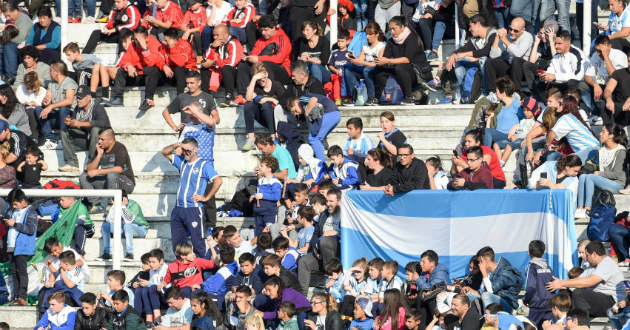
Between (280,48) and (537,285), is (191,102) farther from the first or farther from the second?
(537,285)

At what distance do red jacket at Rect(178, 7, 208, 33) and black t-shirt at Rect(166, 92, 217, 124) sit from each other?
221 centimetres

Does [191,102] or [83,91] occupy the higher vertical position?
[83,91]

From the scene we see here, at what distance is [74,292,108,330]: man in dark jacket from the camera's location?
52.1 feet

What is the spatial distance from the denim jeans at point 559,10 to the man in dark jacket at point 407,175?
4.01 m

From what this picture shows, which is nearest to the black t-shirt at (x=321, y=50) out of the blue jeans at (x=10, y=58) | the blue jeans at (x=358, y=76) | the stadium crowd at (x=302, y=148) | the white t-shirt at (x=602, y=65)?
the stadium crowd at (x=302, y=148)

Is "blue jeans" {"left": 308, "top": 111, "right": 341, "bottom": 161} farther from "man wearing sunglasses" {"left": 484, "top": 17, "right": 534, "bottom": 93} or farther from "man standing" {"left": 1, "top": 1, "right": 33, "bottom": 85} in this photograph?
"man standing" {"left": 1, "top": 1, "right": 33, "bottom": 85}

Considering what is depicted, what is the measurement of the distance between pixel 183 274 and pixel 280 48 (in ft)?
15.0

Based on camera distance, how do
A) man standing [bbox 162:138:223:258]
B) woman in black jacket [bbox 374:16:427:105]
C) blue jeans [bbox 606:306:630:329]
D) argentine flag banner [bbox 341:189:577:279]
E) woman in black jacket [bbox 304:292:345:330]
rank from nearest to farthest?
blue jeans [bbox 606:306:630:329] < woman in black jacket [bbox 304:292:345:330] < argentine flag banner [bbox 341:189:577:279] < man standing [bbox 162:138:223:258] < woman in black jacket [bbox 374:16:427:105]

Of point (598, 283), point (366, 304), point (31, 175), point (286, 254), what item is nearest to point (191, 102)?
point (31, 175)

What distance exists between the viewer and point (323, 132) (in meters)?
18.1

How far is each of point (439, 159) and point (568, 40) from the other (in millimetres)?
2671

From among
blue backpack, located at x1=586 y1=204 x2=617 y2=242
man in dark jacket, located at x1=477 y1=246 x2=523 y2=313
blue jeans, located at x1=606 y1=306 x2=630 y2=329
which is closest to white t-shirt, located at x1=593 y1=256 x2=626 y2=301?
blue jeans, located at x1=606 y1=306 x2=630 y2=329

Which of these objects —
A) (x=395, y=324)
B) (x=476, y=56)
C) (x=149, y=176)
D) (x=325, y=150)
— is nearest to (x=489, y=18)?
(x=476, y=56)

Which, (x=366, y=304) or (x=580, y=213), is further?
(x=580, y=213)
